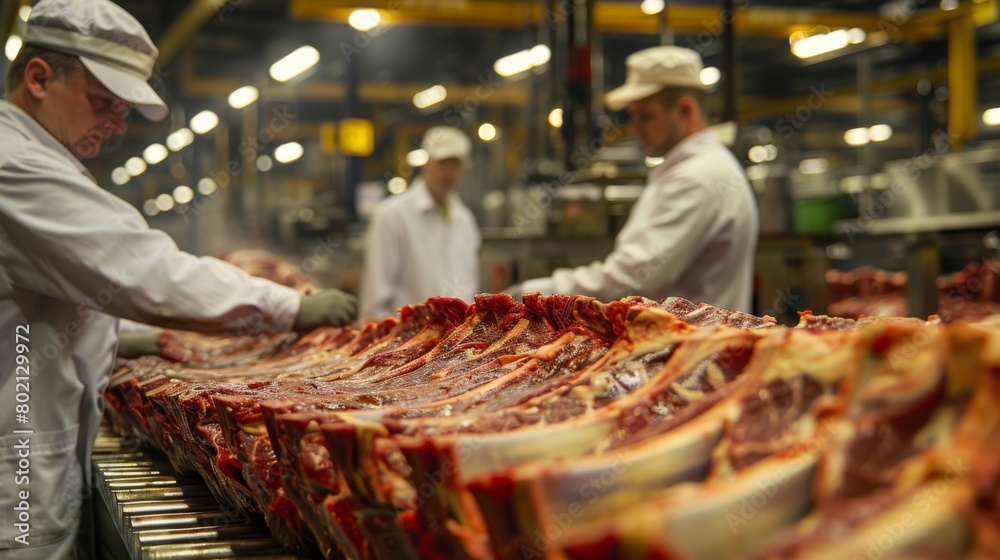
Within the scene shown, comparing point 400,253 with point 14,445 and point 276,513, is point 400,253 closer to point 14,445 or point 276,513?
point 14,445

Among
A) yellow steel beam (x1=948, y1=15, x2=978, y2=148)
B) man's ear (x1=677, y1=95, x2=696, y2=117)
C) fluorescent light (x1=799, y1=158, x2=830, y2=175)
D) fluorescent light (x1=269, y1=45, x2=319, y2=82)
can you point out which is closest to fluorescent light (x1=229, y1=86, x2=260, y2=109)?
fluorescent light (x1=269, y1=45, x2=319, y2=82)

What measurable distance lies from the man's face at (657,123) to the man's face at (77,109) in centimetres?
285

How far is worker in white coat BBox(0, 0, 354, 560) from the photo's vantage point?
9.71ft

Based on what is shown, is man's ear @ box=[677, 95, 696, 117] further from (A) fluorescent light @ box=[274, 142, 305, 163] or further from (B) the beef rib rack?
(A) fluorescent light @ box=[274, 142, 305, 163]

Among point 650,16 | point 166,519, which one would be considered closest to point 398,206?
point 166,519

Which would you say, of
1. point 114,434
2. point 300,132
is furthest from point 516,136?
point 114,434

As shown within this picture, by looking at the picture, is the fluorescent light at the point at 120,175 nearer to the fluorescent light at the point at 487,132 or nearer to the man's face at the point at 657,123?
the fluorescent light at the point at 487,132

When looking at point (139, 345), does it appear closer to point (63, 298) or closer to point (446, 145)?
point (63, 298)

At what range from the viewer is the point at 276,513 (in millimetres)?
1962

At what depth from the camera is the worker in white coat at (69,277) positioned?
2.96 m

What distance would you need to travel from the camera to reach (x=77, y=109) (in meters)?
3.29

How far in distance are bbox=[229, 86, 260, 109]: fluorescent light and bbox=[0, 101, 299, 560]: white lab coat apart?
13.4m

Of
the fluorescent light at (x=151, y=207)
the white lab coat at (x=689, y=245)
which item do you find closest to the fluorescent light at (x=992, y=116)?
the white lab coat at (x=689, y=245)

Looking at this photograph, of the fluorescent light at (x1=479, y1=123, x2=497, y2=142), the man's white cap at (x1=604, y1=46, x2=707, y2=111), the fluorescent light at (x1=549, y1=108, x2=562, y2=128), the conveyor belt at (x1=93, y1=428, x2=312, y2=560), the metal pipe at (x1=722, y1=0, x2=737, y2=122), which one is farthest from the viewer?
the fluorescent light at (x1=479, y1=123, x2=497, y2=142)
